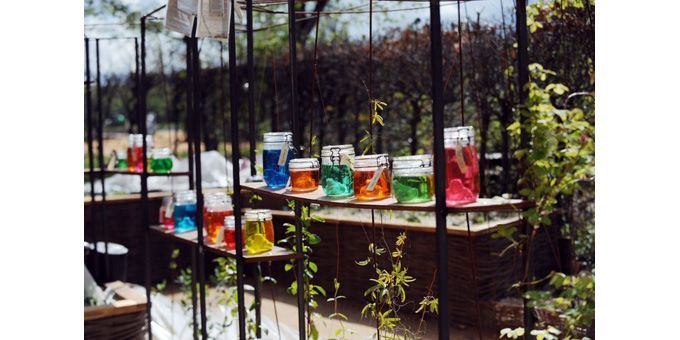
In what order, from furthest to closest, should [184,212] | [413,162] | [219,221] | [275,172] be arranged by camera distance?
1. [184,212]
2. [219,221]
3. [275,172]
4. [413,162]

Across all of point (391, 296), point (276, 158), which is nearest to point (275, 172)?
point (276, 158)

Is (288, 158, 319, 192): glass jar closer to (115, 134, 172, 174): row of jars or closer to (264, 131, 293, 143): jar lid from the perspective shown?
(264, 131, 293, 143): jar lid

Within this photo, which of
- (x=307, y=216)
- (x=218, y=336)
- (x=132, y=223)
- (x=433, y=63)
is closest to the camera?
(x=433, y=63)

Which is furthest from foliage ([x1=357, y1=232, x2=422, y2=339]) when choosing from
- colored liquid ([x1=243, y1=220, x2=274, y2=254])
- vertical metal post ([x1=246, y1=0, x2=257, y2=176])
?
vertical metal post ([x1=246, y1=0, x2=257, y2=176])

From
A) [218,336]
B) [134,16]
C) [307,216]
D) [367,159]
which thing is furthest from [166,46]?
[367,159]

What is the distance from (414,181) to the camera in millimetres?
1390

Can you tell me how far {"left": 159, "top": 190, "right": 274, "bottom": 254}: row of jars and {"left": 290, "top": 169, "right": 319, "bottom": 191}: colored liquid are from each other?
0.29m

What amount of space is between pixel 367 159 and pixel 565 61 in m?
2.00

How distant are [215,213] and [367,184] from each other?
0.94m

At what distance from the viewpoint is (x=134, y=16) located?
7312mm

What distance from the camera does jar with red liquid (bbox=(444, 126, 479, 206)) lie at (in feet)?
4.37

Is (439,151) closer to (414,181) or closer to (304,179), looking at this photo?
(414,181)
